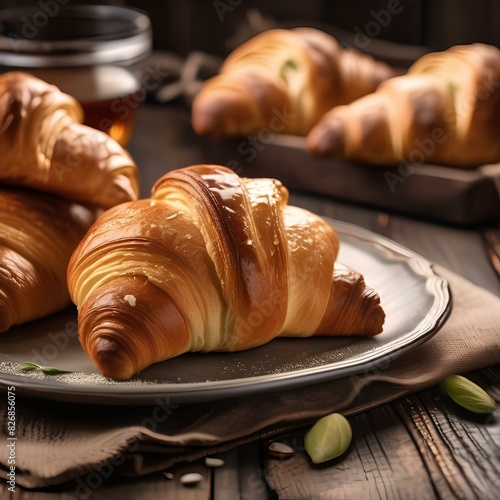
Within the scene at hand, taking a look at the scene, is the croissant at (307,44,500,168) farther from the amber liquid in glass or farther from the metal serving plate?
the metal serving plate

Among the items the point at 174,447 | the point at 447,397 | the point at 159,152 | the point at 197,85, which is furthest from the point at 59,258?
the point at 197,85

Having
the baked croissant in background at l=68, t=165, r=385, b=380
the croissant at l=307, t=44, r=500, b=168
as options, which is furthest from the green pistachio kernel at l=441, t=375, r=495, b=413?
the croissant at l=307, t=44, r=500, b=168

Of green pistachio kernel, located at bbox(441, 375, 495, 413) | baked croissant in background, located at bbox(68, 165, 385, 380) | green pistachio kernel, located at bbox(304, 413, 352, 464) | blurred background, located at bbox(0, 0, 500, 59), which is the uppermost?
baked croissant in background, located at bbox(68, 165, 385, 380)

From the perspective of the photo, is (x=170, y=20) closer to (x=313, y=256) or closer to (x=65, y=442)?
(x=313, y=256)

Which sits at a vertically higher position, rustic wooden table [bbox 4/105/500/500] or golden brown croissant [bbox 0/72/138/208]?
golden brown croissant [bbox 0/72/138/208]

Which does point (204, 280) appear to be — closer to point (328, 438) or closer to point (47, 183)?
point (328, 438)

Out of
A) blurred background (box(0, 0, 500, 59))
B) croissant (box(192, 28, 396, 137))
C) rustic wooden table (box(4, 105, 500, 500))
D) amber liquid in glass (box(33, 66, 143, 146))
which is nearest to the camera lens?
rustic wooden table (box(4, 105, 500, 500))

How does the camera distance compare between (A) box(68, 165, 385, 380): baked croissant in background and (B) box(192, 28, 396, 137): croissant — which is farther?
(B) box(192, 28, 396, 137): croissant
